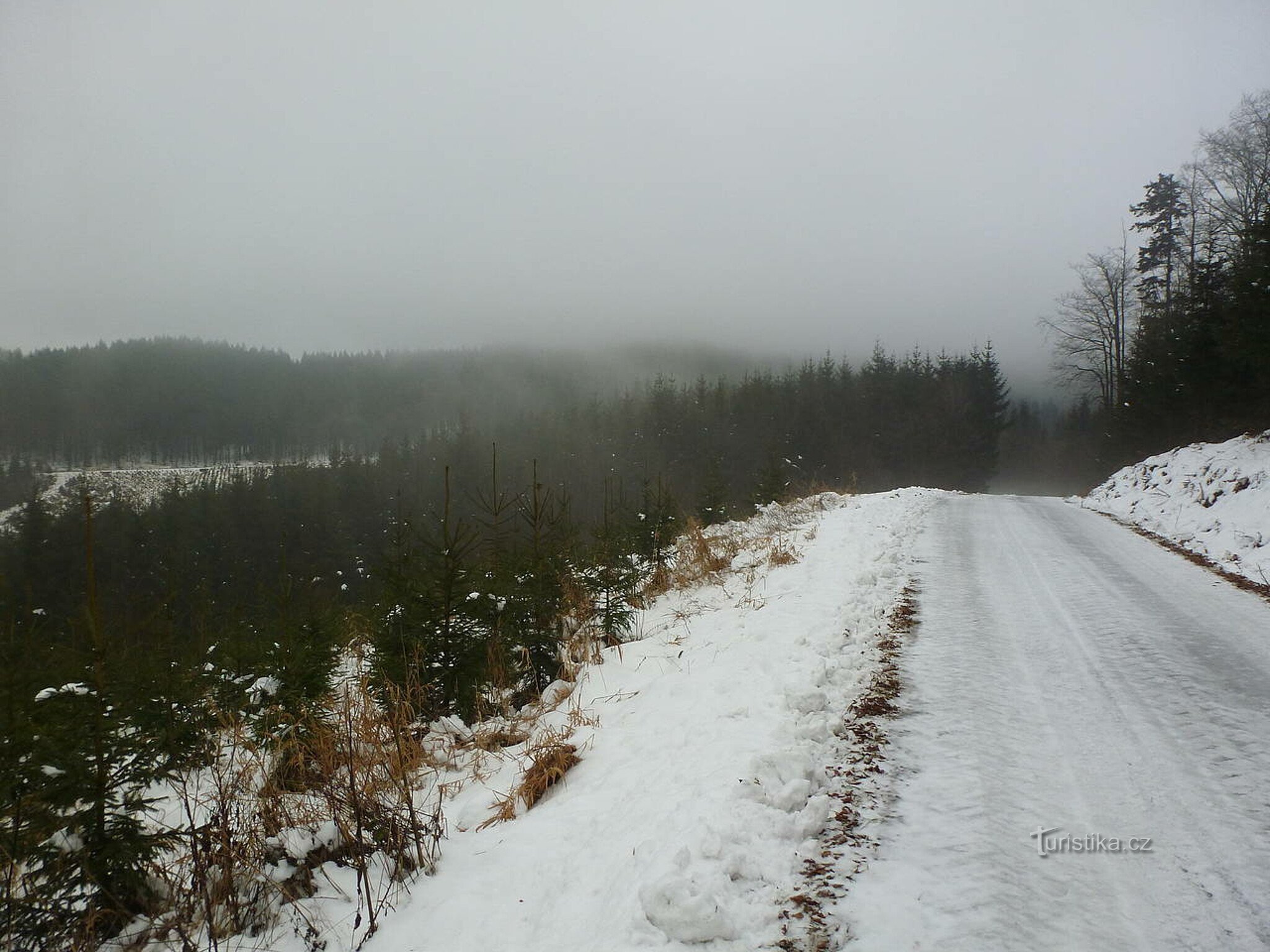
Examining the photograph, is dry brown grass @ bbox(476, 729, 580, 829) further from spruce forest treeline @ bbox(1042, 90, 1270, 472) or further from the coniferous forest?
spruce forest treeline @ bbox(1042, 90, 1270, 472)

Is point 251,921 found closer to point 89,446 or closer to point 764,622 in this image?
point 764,622

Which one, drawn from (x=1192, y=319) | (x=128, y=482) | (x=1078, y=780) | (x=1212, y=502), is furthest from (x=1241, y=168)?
(x=128, y=482)

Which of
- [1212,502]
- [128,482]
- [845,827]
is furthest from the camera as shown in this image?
[128,482]

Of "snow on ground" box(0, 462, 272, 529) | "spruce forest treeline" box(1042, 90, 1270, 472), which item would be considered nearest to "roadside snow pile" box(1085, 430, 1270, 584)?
"spruce forest treeline" box(1042, 90, 1270, 472)

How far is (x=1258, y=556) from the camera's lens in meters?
8.79

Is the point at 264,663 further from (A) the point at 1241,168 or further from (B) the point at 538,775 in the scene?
(A) the point at 1241,168

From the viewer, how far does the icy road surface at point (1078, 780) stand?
2.35m

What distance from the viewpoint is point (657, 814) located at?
3.14 meters

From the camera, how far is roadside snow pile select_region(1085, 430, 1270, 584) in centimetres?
939

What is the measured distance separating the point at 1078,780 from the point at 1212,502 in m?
14.1

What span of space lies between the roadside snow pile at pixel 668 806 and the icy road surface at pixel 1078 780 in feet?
1.50

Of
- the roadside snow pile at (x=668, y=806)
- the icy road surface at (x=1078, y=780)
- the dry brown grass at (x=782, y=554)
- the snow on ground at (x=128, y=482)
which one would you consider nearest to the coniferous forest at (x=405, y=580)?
the roadside snow pile at (x=668, y=806)

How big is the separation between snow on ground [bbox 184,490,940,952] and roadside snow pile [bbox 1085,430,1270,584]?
26.4 ft

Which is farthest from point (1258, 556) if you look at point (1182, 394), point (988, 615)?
point (1182, 394)
